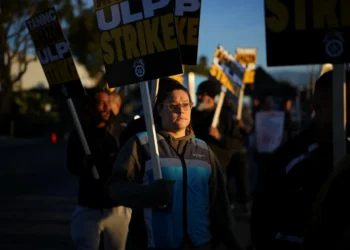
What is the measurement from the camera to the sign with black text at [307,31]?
2.60 metres

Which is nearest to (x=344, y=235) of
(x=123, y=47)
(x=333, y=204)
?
(x=333, y=204)

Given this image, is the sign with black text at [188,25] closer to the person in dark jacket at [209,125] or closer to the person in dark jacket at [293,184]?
the person in dark jacket at [293,184]

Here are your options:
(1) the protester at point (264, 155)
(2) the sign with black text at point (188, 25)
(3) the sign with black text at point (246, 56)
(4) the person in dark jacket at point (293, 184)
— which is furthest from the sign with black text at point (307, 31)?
(1) the protester at point (264, 155)

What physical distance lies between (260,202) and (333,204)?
93 centimetres

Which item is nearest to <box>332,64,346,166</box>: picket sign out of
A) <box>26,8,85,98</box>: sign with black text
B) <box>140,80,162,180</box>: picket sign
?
<box>140,80,162,180</box>: picket sign

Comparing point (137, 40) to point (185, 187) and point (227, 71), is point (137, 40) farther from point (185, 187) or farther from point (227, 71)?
point (227, 71)

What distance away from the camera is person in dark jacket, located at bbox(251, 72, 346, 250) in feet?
8.59

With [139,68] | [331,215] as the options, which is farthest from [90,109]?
[331,215]

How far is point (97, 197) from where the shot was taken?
4.39 m

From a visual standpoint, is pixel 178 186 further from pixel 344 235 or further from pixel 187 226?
pixel 344 235

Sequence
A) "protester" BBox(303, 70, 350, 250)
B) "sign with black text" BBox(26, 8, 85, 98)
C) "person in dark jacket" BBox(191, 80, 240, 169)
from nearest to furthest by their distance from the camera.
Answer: "protester" BBox(303, 70, 350, 250) < "sign with black text" BBox(26, 8, 85, 98) < "person in dark jacket" BBox(191, 80, 240, 169)

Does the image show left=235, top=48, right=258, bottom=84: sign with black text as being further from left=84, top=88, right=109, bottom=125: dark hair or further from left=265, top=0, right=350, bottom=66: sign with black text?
left=265, top=0, right=350, bottom=66: sign with black text

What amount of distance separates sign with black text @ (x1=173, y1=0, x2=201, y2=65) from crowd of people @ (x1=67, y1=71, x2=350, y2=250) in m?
0.41

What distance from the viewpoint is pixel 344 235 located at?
1.72 metres
